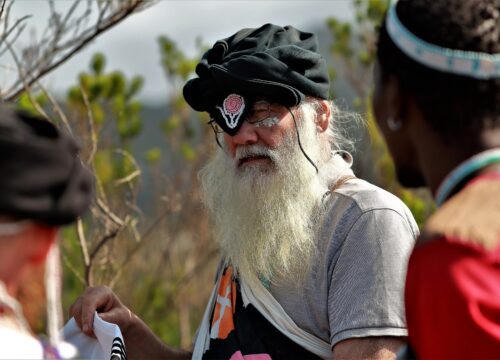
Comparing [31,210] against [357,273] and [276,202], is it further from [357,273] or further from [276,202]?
[276,202]

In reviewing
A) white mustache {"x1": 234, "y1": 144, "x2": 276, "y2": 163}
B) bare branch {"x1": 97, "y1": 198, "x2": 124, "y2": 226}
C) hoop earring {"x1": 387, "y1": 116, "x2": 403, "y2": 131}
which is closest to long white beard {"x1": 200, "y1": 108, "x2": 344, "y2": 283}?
white mustache {"x1": 234, "y1": 144, "x2": 276, "y2": 163}

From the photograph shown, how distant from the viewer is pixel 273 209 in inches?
149

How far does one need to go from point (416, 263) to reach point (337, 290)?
4.39 feet

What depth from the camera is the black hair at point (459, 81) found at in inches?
81.7

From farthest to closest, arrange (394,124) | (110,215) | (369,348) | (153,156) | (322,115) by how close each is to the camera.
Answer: (153,156)
(110,215)
(322,115)
(369,348)
(394,124)

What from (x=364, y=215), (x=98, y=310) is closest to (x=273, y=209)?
(x=364, y=215)

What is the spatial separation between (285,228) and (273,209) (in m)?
0.14

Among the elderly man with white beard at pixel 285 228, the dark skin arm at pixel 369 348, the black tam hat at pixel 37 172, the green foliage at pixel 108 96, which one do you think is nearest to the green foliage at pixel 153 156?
the green foliage at pixel 108 96

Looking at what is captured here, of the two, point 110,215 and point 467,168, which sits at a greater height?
point 467,168


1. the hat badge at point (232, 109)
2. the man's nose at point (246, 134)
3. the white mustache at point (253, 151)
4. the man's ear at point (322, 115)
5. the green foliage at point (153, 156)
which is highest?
the hat badge at point (232, 109)

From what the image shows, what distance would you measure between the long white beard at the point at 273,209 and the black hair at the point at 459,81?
1.44m

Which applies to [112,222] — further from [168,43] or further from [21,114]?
[168,43]

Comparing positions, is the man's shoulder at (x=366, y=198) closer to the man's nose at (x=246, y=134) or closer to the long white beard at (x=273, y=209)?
the long white beard at (x=273, y=209)

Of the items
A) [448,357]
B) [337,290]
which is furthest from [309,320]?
[448,357]
